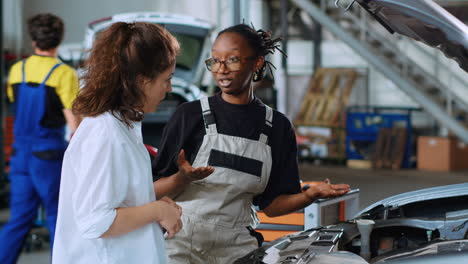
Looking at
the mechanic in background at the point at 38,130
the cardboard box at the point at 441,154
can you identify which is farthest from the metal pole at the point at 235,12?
the cardboard box at the point at 441,154

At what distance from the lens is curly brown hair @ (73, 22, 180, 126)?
1648 mm

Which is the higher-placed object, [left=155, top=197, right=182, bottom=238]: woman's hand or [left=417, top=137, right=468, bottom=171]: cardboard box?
[left=155, top=197, right=182, bottom=238]: woman's hand

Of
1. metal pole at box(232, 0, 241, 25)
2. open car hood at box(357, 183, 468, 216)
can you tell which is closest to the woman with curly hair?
open car hood at box(357, 183, 468, 216)

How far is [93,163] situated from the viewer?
157cm

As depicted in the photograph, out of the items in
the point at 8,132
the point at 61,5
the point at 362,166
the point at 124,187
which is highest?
the point at 61,5

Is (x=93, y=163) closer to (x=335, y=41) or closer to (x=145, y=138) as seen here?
(x=145, y=138)

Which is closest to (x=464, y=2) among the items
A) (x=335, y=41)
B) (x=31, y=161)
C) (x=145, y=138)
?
(x=335, y=41)

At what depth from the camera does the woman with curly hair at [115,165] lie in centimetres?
158

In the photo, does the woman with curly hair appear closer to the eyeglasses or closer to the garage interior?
the eyeglasses

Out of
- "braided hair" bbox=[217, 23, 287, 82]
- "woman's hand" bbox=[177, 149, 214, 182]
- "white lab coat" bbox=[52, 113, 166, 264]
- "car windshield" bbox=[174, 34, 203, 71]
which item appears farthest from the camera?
"car windshield" bbox=[174, 34, 203, 71]

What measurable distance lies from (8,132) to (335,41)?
24.0 ft

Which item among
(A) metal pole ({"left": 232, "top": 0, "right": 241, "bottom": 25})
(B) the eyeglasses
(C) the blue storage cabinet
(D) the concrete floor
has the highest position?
(A) metal pole ({"left": 232, "top": 0, "right": 241, "bottom": 25})

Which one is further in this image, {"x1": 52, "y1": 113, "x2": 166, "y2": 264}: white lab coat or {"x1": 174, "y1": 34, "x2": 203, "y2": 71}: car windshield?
{"x1": 174, "y1": 34, "x2": 203, "y2": 71}: car windshield

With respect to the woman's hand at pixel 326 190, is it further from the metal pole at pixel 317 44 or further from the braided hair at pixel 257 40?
the metal pole at pixel 317 44
